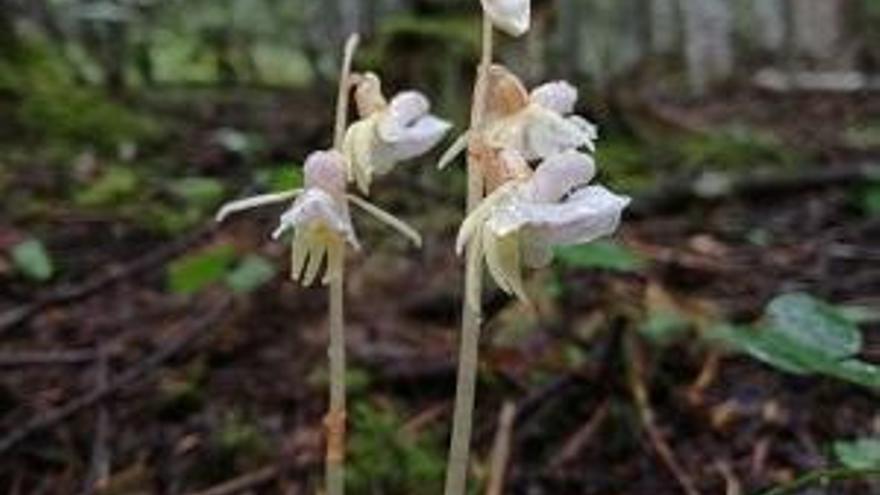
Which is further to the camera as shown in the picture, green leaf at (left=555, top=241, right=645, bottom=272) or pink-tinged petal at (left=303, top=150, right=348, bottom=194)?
green leaf at (left=555, top=241, right=645, bottom=272)

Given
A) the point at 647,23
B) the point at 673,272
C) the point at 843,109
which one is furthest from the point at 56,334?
the point at 647,23

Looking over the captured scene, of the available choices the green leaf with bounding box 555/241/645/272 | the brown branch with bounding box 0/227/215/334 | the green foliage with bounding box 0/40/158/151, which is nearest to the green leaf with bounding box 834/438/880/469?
the green leaf with bounding box 555/241/645/272

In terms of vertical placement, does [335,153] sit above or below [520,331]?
above

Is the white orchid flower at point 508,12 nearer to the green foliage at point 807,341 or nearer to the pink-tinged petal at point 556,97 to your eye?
the pink-tinged petal at point 556,97

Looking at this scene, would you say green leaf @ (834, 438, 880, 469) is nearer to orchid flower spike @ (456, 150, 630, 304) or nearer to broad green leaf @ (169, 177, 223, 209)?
orchid flower spike @ (456, 150, 630, 304)

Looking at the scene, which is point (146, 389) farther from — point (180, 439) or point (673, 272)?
point (673, 272)

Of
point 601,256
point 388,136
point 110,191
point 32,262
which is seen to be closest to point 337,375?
point 388,136
